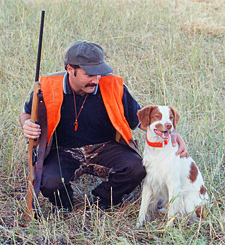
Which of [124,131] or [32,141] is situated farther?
[124,131]

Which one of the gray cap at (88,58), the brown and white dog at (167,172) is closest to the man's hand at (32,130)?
the gray cap at (88,58)

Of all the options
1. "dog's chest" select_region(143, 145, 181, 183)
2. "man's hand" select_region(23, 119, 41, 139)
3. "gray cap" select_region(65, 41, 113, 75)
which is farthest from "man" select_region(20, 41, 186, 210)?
"man's hand" select_region(23, 119, 41, 139)

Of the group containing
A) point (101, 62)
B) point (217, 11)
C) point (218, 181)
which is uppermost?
point (217, 11)

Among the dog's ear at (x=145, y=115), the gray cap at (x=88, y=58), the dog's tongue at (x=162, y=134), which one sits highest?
→ the gray cap at (x=88, y=58)

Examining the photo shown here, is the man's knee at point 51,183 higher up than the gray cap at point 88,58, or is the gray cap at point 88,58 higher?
the gray cap at point 88,58

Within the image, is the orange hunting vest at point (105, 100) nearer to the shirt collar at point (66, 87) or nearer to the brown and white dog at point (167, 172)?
the shirt collar at point (66, 87)

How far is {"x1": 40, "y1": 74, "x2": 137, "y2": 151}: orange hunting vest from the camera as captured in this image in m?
2.96

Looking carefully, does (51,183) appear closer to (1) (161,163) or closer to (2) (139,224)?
(2) (139,224)

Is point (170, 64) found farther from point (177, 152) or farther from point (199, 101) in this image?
point (177, 152)

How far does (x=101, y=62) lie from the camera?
291 centimetres

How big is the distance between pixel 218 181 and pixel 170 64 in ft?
8.42

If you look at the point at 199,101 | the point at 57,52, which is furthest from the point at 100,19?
the point at 199,101

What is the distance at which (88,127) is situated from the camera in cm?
314

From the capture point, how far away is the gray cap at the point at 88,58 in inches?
112
